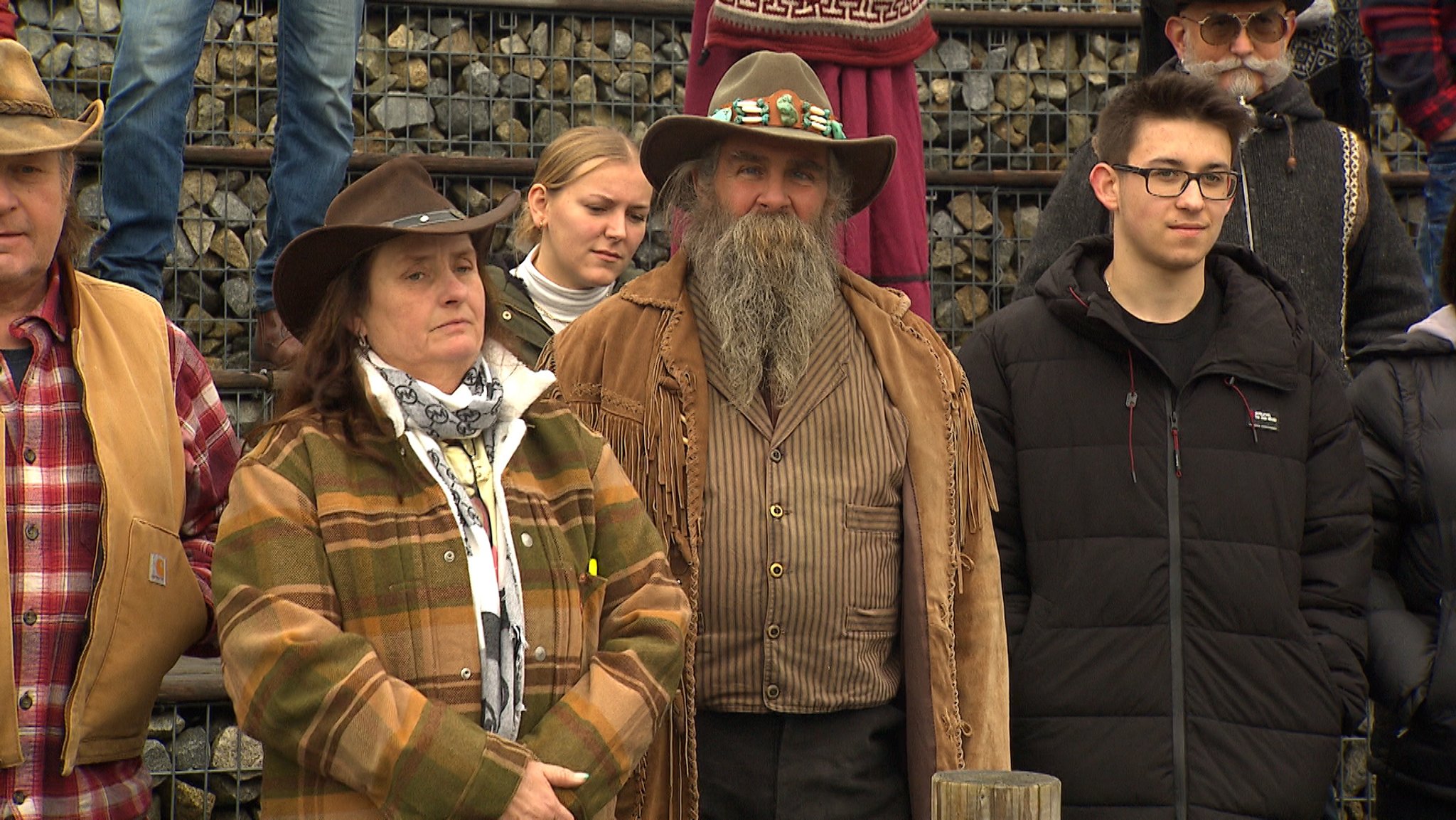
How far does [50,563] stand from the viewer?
2824 millimetres

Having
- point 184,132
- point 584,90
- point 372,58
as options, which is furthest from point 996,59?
point 184,132

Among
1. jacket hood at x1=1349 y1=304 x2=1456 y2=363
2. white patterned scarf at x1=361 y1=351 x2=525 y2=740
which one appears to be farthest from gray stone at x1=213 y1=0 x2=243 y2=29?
jacket hood at x1=1349 y1=304 x2=1456 y2=363

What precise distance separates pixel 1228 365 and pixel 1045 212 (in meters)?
1.00

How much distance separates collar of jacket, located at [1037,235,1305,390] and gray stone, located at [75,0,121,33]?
158 inches

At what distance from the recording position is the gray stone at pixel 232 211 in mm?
5926

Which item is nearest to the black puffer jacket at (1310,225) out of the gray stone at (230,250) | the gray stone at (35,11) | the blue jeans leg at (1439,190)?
the blue jeans leg at (1439,190)

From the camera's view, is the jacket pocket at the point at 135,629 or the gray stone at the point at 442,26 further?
the gray stone at the point at 442,26

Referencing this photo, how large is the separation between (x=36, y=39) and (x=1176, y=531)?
458 cm

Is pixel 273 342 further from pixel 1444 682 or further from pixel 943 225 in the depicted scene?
pixel 1444 682

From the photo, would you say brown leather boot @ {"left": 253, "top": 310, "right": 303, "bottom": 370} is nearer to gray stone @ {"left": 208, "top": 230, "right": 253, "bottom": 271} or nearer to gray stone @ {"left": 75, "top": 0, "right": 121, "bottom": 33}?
gray stone @ {"left": 208, "top": 230, "right": 253, "bottom": 271}

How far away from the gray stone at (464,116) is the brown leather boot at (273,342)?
1.59 m

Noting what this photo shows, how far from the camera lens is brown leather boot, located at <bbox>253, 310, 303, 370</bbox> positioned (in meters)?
4.92

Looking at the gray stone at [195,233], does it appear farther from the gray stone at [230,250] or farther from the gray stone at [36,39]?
the gray stone at [36,39]

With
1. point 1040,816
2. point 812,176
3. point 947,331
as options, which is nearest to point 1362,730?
point 947,331
